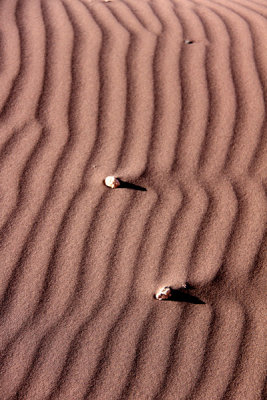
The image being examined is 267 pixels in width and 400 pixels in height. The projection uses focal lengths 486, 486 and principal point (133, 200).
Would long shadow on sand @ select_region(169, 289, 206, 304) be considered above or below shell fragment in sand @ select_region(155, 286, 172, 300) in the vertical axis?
below

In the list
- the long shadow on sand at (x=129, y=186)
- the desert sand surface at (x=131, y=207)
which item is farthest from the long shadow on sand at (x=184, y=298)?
the long shadow on sand at (x=129, y=186)

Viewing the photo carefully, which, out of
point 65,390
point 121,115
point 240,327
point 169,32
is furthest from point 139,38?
point 65,390

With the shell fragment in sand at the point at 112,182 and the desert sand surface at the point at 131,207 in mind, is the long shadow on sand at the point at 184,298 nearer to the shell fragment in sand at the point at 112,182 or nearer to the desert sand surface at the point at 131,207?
the desert sand surface at the point at 131,207

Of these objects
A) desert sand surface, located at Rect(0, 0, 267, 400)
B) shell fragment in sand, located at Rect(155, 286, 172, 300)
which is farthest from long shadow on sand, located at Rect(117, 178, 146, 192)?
shell fragment in sand, located at Rect(155, 286, 172, 300)

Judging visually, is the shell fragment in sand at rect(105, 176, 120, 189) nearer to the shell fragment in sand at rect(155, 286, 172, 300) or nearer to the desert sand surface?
the desert sand surface

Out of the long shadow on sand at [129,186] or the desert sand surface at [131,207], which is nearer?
the desert sand surface at [131,207]

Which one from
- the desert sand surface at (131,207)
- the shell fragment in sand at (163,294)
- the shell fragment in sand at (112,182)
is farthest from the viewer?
the shell fragment in sand at (112,182)

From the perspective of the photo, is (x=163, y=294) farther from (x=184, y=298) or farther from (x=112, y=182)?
(x=112, y=182)

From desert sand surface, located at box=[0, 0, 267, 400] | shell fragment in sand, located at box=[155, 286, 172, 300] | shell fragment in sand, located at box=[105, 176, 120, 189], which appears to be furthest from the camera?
shell fragment in sand, located at box=[105, 176, 120, 189]

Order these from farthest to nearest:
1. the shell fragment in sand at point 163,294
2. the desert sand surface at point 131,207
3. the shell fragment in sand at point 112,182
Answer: the shell fragment in sand at point 112,182
the shell fragment in sand at point 163,294
the desert sand surface at point 131,207
